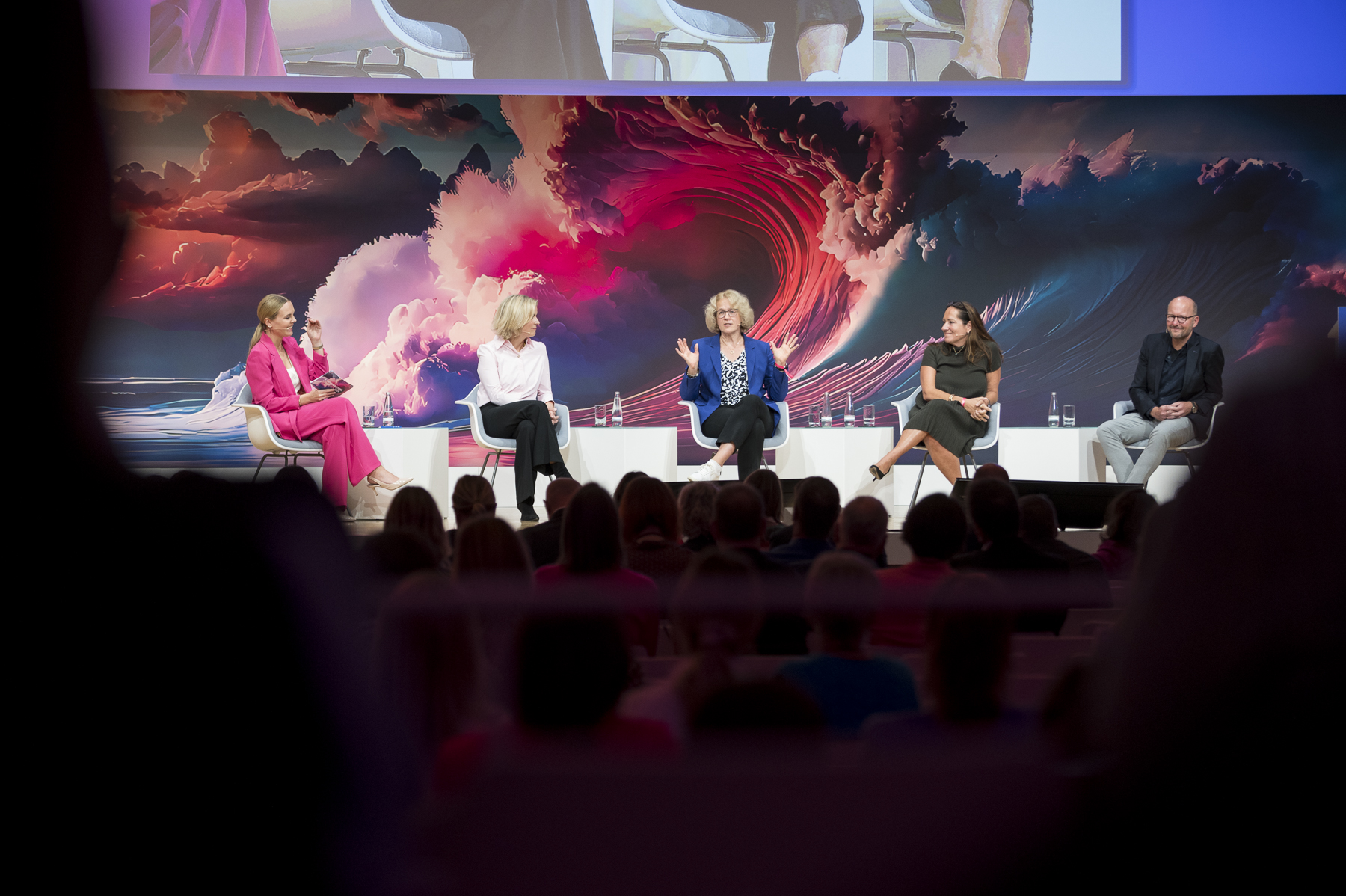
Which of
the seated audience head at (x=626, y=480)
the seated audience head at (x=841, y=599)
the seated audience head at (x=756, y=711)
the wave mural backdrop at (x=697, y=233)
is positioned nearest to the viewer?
the seated audience head at (x=756, y=711)

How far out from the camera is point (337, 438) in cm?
569

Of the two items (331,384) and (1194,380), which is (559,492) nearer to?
(331,384)

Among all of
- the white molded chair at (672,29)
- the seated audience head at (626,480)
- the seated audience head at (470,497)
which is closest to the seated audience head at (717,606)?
the seated audience head at (626,480)

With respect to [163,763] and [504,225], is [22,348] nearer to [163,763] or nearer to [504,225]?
[163,763]

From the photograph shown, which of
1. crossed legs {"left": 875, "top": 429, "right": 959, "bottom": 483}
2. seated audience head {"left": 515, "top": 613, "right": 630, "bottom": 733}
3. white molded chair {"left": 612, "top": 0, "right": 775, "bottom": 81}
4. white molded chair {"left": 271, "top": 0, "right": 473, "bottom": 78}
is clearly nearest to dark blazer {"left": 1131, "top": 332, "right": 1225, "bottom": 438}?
crossed legs {"left": 875, "top": 429, "right": 959, "bottom": 483}

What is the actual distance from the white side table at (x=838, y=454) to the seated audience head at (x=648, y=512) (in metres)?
3.84

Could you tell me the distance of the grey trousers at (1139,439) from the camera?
5.74 metres

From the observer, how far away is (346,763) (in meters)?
0.32

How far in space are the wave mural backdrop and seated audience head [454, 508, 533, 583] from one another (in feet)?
18.1

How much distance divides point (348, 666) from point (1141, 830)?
0.82 feet

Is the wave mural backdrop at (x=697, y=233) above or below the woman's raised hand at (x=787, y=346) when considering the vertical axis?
above

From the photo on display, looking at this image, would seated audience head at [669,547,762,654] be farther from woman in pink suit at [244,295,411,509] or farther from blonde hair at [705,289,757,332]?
blonde hair at [705,289,757,332]

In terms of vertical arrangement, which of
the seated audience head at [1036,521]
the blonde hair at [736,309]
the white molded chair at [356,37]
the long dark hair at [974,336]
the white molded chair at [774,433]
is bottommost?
the seated audience head at [1036,521]

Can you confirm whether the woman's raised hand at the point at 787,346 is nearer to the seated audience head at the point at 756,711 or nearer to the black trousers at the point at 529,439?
the black trousers at the point at 529,439
